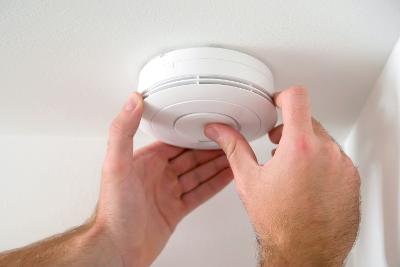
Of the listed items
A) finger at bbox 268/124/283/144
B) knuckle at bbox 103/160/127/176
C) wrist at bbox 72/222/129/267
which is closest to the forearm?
wrist at bbox 72/222/129/267

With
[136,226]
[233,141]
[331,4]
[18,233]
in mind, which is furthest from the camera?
[18,233]

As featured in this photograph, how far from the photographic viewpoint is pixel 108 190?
69 cm

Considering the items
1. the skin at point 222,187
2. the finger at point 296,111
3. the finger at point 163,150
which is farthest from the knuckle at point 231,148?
the finger at point 163,150

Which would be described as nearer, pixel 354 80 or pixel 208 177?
pixel 354 80

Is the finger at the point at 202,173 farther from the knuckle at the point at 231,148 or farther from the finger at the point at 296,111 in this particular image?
the finger at the point at 296,111

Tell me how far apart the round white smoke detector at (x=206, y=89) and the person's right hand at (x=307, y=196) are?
0.05m

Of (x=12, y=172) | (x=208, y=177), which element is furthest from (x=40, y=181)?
(x=208, y=177)

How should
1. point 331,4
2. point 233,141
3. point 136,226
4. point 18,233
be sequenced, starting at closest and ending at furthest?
point 331,4 < point 233,141 < point 136,226 < point 18,233

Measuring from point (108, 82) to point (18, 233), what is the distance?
1.39ft

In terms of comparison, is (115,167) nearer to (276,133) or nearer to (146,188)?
(146,188)

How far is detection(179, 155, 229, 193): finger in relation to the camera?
818 millimetres

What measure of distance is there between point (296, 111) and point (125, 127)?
26 centimetres

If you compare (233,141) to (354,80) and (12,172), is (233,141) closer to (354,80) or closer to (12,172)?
(354,80)

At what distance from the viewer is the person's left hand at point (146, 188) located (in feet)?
2.18
